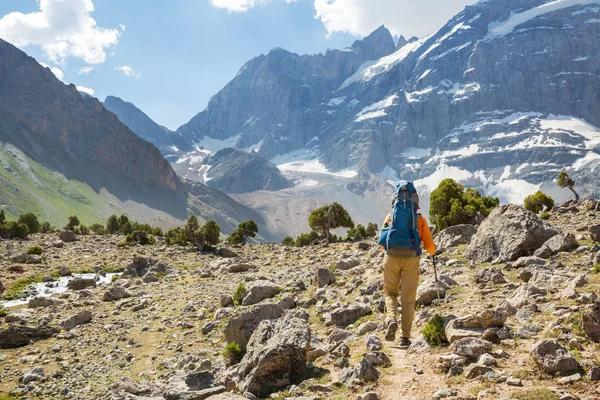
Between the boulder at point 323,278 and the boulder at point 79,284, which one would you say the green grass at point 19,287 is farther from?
the boulder at point 323,278

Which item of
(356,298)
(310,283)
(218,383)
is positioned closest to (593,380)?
(218,383)

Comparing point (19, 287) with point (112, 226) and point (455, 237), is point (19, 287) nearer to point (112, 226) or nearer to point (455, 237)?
point (455, 237)

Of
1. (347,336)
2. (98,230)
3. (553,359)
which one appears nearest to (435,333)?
(553,359)

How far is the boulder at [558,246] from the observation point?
16109 mm

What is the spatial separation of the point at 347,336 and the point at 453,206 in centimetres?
2558

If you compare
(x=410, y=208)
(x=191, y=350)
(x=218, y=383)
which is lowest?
(x=191, y=350)

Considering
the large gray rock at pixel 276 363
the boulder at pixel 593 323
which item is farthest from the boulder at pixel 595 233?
the large gray rock at pixel 276 363

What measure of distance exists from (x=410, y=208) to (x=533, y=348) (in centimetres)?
444

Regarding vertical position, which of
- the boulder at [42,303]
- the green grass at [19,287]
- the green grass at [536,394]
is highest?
the green grass at [536,394]

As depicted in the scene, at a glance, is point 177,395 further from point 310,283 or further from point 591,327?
point 310,283

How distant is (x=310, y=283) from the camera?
22.9 metres

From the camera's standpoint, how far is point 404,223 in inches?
436

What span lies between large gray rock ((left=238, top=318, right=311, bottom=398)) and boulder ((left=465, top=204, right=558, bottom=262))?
11.2m

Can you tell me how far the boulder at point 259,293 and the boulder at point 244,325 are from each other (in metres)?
5.81
